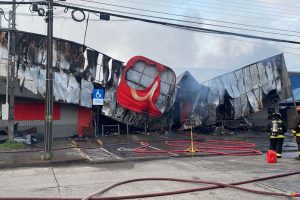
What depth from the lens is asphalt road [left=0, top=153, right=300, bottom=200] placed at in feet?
25.0

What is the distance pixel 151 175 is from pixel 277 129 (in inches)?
234

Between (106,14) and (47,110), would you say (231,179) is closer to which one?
(47,110)

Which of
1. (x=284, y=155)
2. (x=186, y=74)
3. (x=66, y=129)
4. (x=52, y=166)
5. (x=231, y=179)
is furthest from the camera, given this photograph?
(x=186, y=74)

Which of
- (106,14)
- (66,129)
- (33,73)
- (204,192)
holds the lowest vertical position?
(204,192)

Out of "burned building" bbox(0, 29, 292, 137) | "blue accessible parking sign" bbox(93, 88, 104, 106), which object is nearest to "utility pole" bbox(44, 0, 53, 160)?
"burned building" bbox(0, 29, 292, 137)

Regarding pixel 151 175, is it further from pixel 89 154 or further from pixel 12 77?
pixel 12 77

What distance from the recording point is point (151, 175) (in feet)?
31.9

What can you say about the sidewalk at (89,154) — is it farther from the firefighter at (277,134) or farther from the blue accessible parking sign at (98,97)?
the blue accessible parking sign at (98,97)

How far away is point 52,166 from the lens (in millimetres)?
12062

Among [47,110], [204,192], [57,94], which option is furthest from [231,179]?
[57,94]

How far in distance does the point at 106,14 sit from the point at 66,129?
8621 mm

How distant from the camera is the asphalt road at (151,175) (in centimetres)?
762

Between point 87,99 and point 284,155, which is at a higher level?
point 87,99

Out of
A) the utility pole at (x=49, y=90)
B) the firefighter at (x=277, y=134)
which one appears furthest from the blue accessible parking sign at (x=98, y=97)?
the firefighter at (x=277, y=134)
